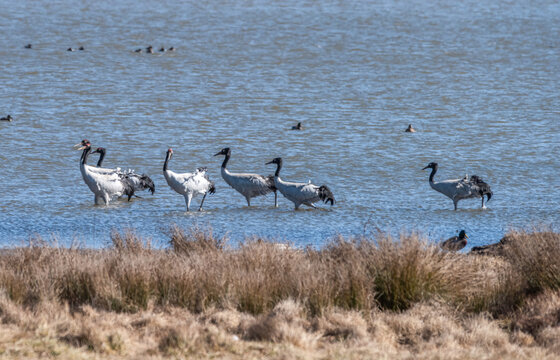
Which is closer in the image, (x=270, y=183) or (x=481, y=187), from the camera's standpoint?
(x=481, y=187)

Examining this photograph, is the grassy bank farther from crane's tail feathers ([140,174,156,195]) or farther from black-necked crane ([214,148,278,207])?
crane's tail feathers ([140,174,156,195])

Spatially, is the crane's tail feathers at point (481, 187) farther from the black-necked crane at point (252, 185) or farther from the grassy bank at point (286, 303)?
the grassy bank at point (286, 303)

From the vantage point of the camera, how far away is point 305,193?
17.1 metres

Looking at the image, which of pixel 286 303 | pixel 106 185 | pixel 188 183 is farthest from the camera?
pixel 106 185

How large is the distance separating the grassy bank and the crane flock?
23.0 ft

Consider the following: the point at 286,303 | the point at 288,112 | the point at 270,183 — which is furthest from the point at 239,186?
the point at 288,112

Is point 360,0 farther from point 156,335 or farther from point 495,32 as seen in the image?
point 156,335

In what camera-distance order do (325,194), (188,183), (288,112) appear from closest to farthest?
(325,194)
(188,183)
(288,112)

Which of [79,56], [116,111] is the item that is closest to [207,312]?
[116,111]

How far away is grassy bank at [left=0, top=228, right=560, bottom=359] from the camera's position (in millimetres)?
7895

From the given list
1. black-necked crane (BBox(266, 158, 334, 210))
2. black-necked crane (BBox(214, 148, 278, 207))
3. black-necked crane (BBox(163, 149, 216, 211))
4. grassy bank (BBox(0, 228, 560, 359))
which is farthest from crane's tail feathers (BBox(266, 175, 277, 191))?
grassy bank (BBox(0, 228, 560, 359))

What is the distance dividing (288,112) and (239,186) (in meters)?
9.93

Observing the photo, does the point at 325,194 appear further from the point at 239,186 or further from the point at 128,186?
the point at 128,186

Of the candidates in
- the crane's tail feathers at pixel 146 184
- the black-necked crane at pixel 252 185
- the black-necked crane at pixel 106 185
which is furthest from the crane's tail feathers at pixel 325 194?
the black-necked crane at pixel 106 185
